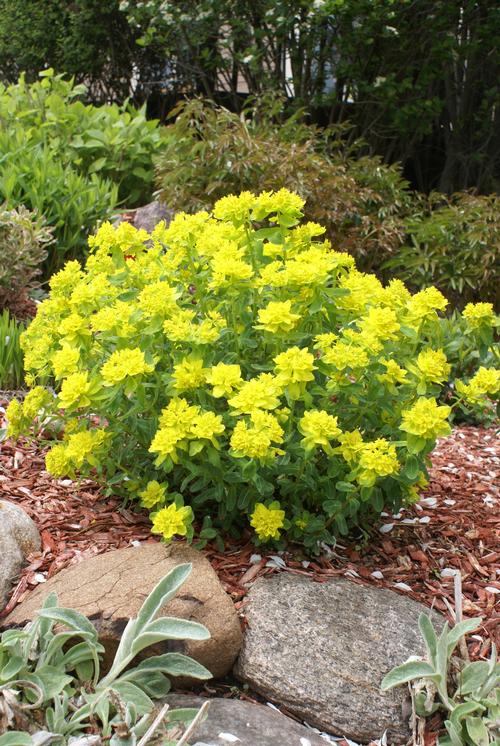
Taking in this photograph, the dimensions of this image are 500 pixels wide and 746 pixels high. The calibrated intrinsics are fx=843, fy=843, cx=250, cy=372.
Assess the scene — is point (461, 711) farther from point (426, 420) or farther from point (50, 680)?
point (50, 680)

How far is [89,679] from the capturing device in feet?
7.39

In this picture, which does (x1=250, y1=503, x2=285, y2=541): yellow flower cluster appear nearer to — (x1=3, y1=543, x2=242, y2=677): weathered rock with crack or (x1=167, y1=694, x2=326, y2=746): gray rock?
(x1=3, y1=543, x2=242, y2=677): weathered rock with crack

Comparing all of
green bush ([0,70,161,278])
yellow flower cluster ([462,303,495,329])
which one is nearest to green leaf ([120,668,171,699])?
yellow flower cluster ([462,303,495,329])

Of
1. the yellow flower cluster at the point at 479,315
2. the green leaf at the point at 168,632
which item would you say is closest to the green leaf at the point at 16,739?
the green leaf at the point at 168,632

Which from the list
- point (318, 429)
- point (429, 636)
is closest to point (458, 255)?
point (318, 429)

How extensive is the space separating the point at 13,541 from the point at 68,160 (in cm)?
533

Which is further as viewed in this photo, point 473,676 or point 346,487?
point 346,487

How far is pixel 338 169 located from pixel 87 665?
500 cm

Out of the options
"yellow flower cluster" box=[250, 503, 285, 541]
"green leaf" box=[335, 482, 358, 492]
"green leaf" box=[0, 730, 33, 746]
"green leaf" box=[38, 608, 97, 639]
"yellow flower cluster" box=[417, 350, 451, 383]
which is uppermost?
"yellow flower cluster" box=[417, 350, 451, 383]

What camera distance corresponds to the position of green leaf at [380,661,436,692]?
222cm

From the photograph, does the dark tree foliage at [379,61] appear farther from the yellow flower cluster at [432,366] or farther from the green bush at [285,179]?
the yellow flower cluster at [432,366]

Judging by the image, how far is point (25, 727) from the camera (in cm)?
207

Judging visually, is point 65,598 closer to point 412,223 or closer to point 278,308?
point 278,308

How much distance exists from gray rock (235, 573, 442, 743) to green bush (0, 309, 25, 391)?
78.4 inches
